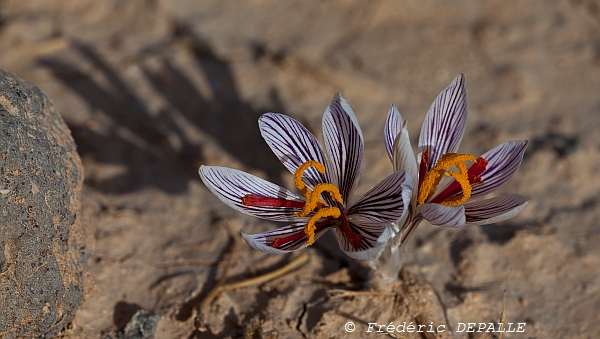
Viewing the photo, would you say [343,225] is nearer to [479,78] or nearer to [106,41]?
[479,78]

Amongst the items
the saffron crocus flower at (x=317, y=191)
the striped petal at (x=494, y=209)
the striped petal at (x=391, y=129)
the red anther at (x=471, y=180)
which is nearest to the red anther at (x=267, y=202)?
the saffron crocus flower at (x=317, y=191)

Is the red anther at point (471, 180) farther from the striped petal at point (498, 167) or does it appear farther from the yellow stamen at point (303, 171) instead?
the yellow stamen at point (303, 171)

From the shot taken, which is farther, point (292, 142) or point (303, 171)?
point (292, 142)

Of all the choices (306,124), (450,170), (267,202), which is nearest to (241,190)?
(267,202)

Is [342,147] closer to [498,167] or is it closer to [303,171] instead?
[303,171]

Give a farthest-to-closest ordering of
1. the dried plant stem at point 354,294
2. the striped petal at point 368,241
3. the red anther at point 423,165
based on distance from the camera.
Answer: the dried plant stem at point 354,294 → the red anther at point 423,165 → the striped petal at point 368,241

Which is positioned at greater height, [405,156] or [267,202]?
[405,156]

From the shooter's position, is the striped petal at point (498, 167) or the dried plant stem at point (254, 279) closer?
the striped petal at point (498, 167)
